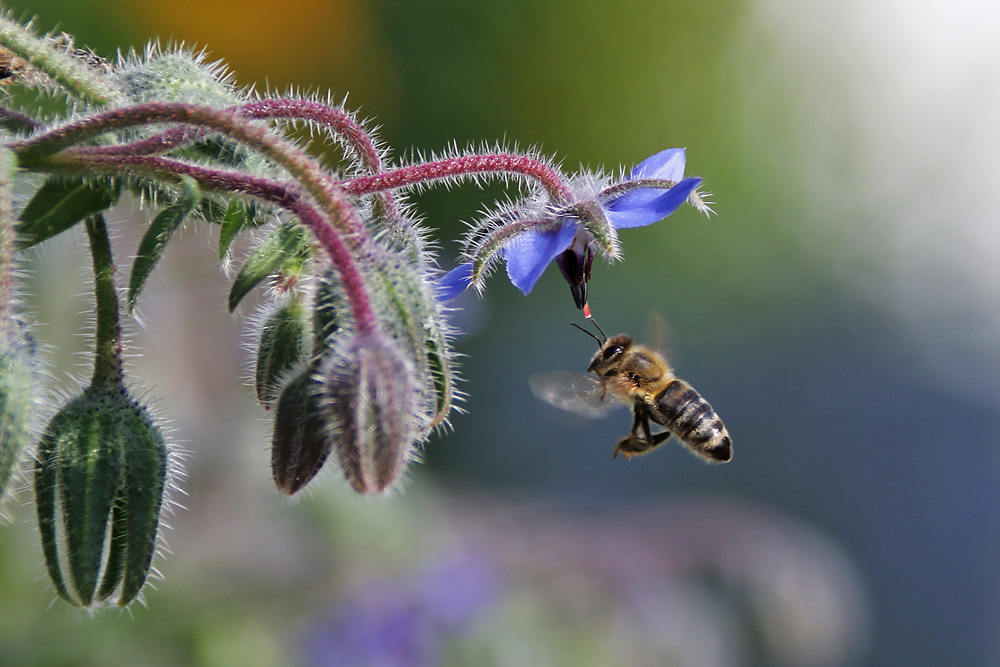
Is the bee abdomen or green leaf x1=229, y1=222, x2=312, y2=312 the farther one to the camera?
the bee abdomen

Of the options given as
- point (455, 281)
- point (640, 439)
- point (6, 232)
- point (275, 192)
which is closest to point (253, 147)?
point (275, 192)

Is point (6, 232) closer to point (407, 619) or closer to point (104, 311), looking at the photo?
point (104, 311)

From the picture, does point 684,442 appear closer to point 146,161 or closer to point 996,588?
point 146,161

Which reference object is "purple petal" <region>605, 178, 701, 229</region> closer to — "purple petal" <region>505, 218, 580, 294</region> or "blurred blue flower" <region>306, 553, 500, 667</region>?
"purple petal" <region>505, 218, 580, 294</region>

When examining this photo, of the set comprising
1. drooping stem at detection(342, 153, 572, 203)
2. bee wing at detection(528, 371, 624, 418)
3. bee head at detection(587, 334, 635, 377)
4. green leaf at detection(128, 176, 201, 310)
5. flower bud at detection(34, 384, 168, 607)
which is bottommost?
flower bud at detection(34, 384, 168, 607)

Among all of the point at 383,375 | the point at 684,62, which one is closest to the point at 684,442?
the point at 383,375

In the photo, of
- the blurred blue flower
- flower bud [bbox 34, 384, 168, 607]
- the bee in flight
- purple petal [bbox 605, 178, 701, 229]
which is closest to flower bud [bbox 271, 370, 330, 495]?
flower bud [bbox 34, 384, 168, 607]
